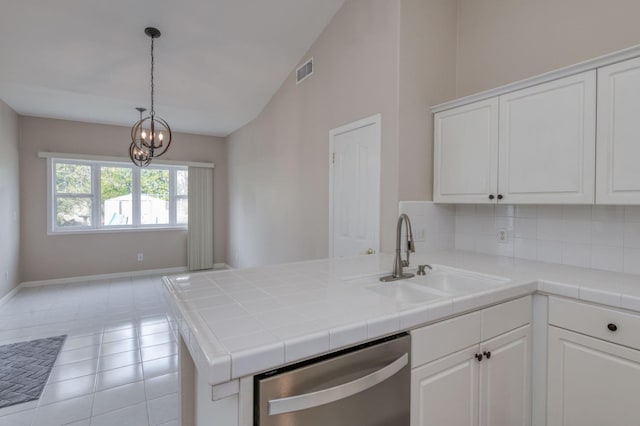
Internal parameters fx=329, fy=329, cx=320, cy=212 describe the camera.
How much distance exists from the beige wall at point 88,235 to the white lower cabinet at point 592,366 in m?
5.92

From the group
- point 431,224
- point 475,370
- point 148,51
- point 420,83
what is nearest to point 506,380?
point 475,370

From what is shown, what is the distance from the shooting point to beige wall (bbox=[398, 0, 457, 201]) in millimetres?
2383

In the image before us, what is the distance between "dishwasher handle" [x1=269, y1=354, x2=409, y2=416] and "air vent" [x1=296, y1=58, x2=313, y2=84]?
3097 mm

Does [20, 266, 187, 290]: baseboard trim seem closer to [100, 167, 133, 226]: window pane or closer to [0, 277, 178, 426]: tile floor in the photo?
[0, 277, 178, 426]: tile floor

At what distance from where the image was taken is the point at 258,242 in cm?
490

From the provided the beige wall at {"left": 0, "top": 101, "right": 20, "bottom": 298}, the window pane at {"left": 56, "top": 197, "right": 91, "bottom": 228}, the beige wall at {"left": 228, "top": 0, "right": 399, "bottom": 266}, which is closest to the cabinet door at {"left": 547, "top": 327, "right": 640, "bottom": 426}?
the beige wall at {"left": 228, "top": 0, "right": 399, "bottom": 266}

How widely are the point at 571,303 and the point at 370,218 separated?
140 cm

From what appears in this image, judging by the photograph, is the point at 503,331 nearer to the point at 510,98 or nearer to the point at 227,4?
the point at 510,98

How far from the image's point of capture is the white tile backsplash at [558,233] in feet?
6.08

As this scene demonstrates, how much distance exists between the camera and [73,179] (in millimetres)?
5469

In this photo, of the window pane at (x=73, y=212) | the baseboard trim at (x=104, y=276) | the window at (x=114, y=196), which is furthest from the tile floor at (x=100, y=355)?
the window at (x=114, y=196)

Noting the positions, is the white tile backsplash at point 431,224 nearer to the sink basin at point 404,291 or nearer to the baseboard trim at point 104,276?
the sink basin at point 404,291

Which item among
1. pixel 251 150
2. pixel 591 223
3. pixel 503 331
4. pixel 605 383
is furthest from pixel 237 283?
pixel 251 150

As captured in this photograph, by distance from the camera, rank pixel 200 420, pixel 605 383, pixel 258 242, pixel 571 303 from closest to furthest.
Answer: pixel 200 420
pixel 605 383
pixel 571 303
pixel 258 242
